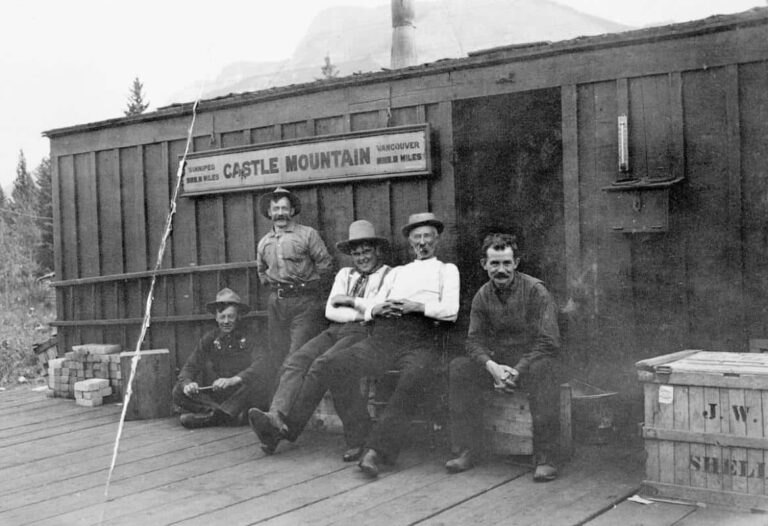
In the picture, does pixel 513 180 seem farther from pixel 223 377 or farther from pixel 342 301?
pixel 223 377

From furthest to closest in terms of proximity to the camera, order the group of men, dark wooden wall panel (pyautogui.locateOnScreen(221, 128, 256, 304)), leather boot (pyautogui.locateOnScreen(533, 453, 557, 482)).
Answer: dark wooden wall panel (pyautogui.locateOnScreen(221, 128, 256, 304))
the group of men
leather boot (pyautogui.locateOnScreen(533, 453, 557, 482))

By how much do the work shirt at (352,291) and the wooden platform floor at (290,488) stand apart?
0.97m

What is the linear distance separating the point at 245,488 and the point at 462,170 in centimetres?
303

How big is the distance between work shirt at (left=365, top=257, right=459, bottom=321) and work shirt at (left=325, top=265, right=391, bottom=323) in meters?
0.13

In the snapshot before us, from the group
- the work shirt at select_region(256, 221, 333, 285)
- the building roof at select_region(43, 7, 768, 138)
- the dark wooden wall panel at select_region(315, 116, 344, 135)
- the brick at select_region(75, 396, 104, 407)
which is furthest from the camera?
the brick at select_region(75, 396, 104, 407)

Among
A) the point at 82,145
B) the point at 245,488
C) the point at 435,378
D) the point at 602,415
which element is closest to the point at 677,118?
the point at 602,415

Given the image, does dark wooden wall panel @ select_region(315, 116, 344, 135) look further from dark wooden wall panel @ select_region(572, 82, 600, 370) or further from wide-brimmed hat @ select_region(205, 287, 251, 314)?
dark wooden wall panel @ select_region(572, 82, 600, 370)

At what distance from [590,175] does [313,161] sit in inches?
98.6

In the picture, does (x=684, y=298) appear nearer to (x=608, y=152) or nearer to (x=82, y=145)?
(x=608, y=152)

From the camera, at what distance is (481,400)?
502 centimetres

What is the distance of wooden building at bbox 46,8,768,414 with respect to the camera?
5133 mm

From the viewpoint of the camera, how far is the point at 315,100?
6875 mm

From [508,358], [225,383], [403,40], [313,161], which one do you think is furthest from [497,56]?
[403,40]

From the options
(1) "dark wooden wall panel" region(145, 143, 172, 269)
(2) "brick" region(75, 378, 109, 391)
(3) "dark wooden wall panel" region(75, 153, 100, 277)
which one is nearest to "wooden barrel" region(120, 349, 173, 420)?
(2) "brick" region(75, 378, 109, 391)
